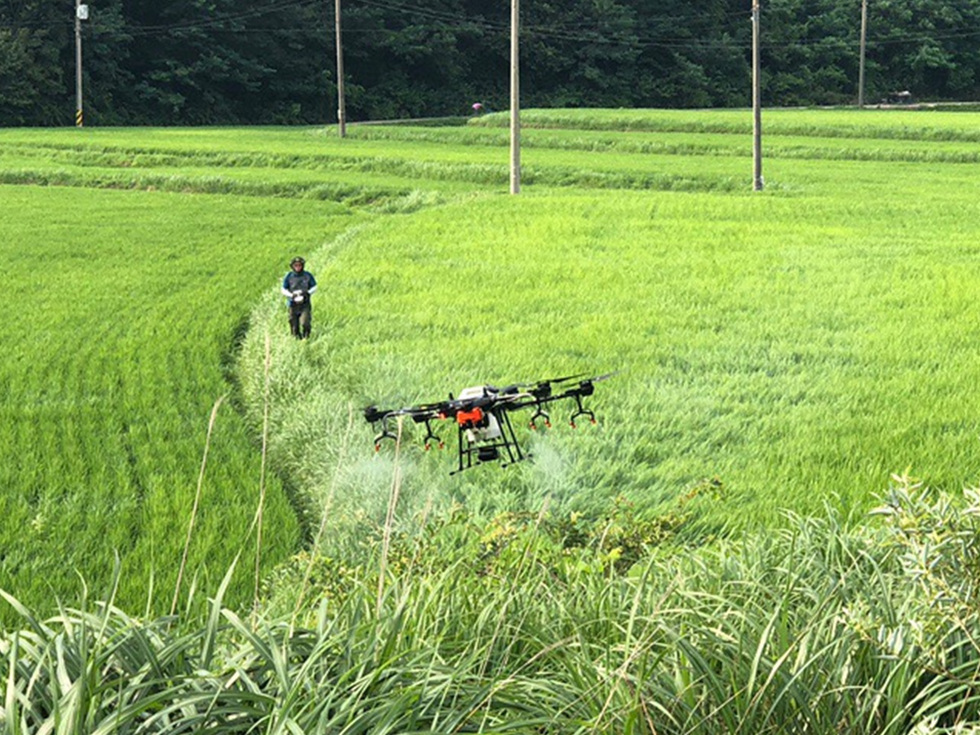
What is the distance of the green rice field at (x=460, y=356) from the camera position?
7211 mm

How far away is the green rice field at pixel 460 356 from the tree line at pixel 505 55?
3663cm

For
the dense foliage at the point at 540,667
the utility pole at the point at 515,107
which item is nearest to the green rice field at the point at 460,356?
the dense foliage at the point at 540,667

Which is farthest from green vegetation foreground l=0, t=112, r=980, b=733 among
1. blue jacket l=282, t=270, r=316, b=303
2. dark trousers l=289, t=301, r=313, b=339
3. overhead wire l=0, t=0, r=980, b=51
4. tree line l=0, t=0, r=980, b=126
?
overhead wire l=0, t=0, r=980, b=51

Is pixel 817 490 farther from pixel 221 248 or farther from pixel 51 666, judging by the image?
pixel 221 248

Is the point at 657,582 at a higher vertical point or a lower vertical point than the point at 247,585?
higher

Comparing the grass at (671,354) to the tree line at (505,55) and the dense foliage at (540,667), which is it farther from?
the tree line at (505,55)

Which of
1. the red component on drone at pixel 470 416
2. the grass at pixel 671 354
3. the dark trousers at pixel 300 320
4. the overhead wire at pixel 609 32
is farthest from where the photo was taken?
the overhead wire at pixel 609 32

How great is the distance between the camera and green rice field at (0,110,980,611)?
7211 millimetres

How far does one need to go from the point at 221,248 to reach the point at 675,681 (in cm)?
1724

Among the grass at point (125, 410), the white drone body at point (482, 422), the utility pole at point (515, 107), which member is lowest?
the grass at point (125, 410)

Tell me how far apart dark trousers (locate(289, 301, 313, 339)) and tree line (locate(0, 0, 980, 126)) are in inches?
1984

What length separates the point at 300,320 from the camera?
1144 cm

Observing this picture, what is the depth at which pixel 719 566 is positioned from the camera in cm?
461

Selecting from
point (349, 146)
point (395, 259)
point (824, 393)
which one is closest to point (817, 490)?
point (824, 393)
